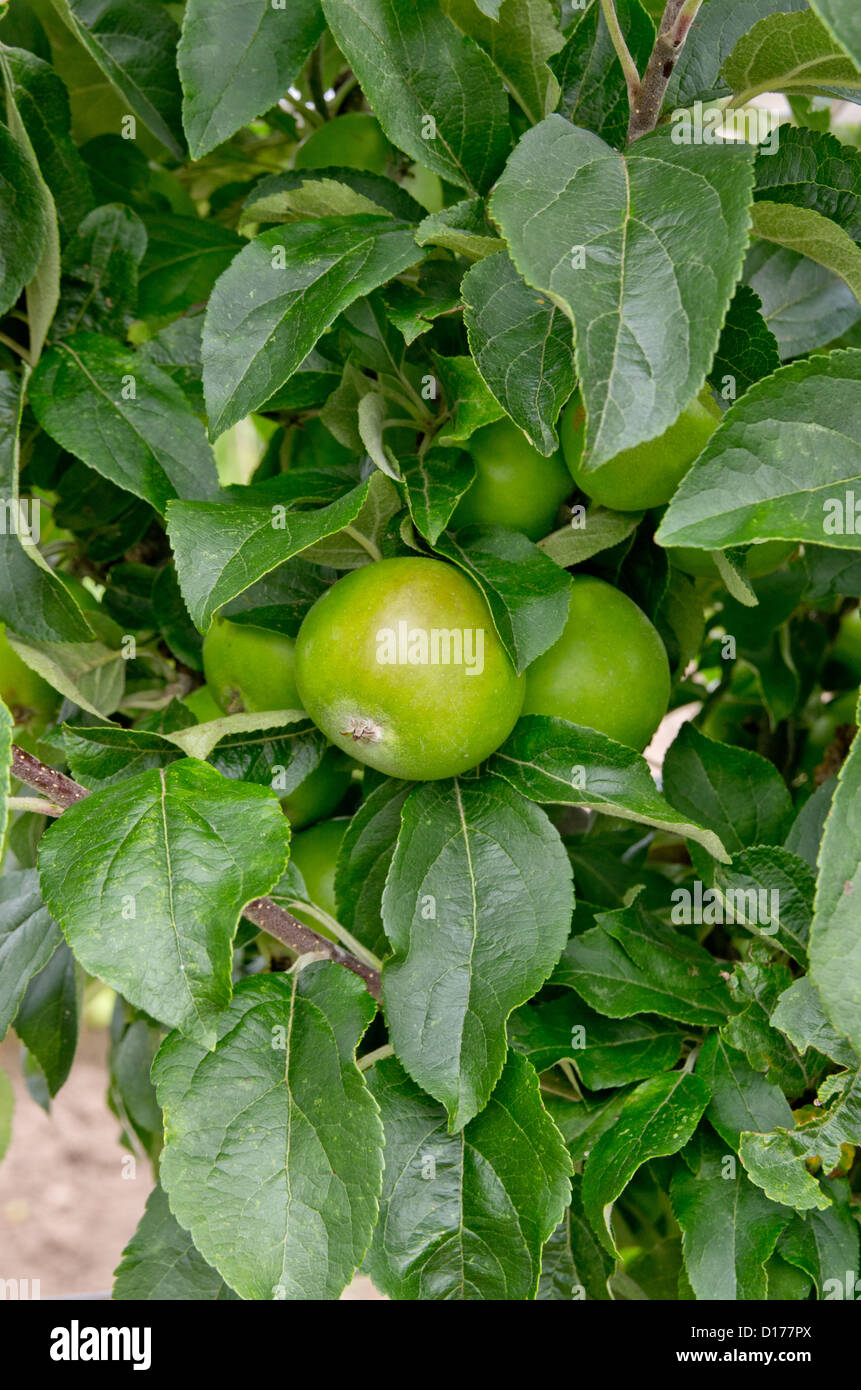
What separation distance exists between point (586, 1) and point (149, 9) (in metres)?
0.26

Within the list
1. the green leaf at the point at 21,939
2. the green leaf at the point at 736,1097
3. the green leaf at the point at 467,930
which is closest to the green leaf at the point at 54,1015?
the green leaf at the point at 21,939

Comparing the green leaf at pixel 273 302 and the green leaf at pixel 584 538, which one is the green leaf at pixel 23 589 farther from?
the green leaf at pixel 584 538

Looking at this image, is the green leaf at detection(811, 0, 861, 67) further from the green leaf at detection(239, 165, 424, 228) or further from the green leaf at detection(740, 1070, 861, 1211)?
the green leaf at detection(740, 1070, 861, 1211)

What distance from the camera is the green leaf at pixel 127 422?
574 mm

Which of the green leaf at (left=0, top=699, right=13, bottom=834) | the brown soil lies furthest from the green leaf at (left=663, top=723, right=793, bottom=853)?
the brown soil

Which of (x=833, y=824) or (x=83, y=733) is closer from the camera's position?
(x=833, y=824)

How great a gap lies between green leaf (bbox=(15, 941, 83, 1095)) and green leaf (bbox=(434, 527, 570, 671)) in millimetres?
373

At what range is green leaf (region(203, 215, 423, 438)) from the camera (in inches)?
19.4

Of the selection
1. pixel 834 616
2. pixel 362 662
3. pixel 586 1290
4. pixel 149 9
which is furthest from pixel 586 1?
pixel 586 1290

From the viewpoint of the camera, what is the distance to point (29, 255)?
22.7 inches

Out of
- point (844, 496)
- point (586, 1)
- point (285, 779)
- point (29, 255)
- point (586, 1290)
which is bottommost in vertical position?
point (586, 1290)

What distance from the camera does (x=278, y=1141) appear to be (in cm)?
51

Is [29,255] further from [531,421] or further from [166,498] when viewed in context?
[531,421]

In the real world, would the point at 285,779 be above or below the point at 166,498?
below
